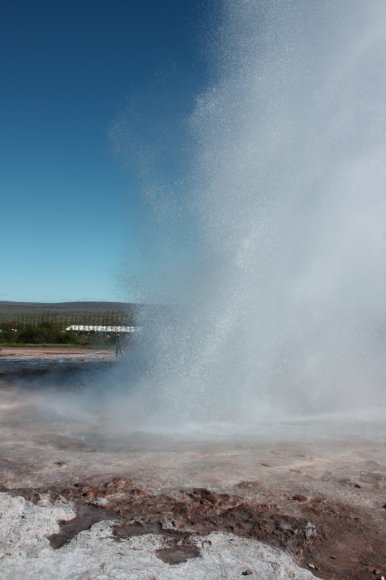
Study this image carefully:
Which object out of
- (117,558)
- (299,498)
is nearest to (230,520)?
(299,498)

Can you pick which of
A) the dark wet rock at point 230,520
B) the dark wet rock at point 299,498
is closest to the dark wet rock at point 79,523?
the dark wet rock at point 230,520

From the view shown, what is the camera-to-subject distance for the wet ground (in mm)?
3857

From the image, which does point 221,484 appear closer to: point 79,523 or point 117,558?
point 79,523

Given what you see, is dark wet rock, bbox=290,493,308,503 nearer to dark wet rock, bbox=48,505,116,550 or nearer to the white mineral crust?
the white mineral crust

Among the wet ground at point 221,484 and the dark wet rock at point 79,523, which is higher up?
the wet ground at point 221,484

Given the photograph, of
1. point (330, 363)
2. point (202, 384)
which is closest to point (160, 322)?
point (202, 384)

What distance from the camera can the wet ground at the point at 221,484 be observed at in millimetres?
3857

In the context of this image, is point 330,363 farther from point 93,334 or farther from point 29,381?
point 93,334

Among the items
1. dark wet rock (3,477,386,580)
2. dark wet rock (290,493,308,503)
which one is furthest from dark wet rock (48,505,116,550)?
dark wet rock (290,493,308,503)

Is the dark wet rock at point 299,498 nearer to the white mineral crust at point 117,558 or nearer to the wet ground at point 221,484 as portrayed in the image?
the wet ground at point 221,484

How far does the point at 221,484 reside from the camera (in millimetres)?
4930

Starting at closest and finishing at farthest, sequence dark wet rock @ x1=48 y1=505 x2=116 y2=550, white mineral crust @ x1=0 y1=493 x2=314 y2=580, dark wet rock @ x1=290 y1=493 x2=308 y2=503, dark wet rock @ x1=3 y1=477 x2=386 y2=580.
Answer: white mineral crust @ x1=0 y1=493 x2=314 y2=580, dark wet rock @ x1=3 y1=477 x2=386 y2=580, dark wet rock @ x1=48 y1=505 x2=116 y2=550, dark wet rock @ x1=290 y1=493 x2=308 y2=503

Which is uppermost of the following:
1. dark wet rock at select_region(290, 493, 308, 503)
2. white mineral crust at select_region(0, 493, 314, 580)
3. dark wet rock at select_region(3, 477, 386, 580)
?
dark wet rock at select_region(290, 493, 308, 503)

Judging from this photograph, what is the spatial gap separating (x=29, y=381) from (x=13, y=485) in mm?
7414
